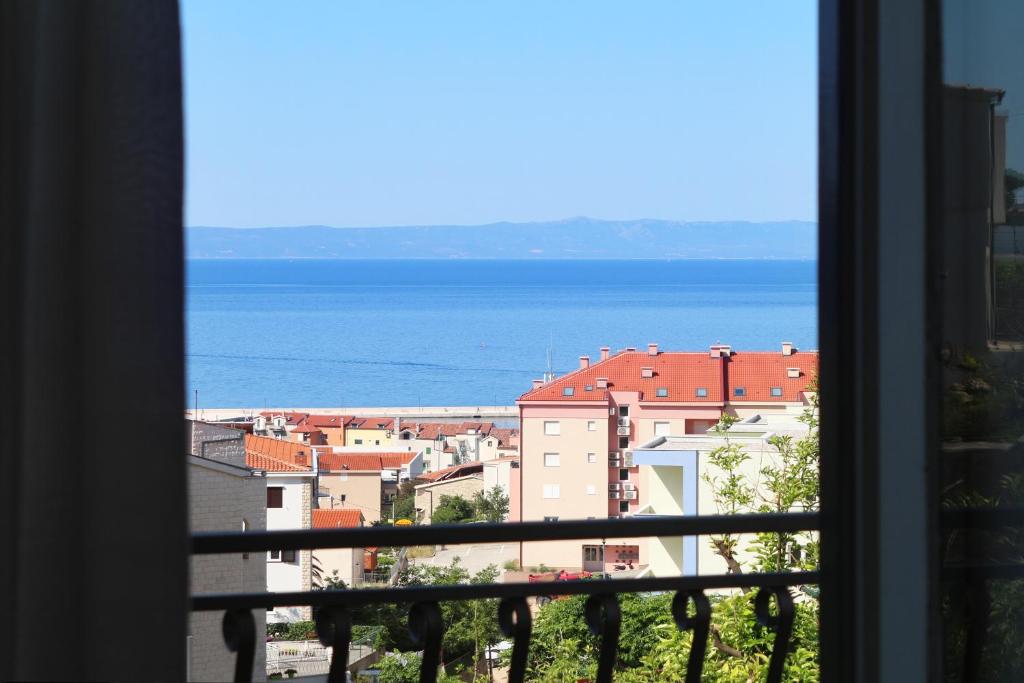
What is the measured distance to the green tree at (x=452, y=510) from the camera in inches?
302

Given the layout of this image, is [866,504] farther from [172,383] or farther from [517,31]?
[517,31]

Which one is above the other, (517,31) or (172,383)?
(517,31)

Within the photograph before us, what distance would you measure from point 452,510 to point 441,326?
19814 millimetres

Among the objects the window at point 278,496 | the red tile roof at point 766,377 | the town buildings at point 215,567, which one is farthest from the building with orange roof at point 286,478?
the red tile roof at point 766,377

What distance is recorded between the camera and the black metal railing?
40.3 inches

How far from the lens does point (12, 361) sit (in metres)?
0.80

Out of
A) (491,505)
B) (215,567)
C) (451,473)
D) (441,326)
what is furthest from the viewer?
(441,326)

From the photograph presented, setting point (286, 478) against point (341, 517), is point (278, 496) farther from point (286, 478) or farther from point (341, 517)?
→ point (341, 517)

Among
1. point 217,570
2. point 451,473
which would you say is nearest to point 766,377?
point 451,473

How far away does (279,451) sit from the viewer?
23.4ft

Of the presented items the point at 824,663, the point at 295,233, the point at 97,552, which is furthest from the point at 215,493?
the point at 295,233

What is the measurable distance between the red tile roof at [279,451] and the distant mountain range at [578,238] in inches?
525

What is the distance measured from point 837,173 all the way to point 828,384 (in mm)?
225

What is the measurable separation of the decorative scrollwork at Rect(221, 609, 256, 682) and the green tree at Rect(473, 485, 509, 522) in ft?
21.0
